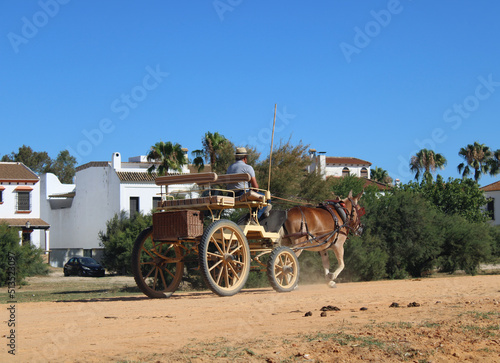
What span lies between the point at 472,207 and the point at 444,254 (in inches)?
1405

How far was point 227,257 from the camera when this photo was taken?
39.9 feet

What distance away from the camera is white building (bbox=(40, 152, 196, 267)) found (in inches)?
2103

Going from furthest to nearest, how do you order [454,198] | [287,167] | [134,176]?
[454,198] < [134,176] < [287,167]

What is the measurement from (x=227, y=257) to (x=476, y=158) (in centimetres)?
7103

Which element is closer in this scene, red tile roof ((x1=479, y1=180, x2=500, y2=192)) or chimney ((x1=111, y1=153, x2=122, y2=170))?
chimney ((x1=111, y1=153, x2=122, y2=170))

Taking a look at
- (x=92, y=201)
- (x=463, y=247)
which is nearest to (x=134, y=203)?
(x=92, y=201)

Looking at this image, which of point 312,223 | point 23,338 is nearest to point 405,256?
point 312,223

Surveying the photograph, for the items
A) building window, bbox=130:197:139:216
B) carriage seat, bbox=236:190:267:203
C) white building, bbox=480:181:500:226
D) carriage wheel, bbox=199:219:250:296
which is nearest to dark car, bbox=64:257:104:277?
building window, bbox=130:197:139:216

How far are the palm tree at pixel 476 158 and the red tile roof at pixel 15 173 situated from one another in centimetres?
5021

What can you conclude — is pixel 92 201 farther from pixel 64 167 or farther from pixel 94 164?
pixel 64 167

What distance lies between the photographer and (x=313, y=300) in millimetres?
11242

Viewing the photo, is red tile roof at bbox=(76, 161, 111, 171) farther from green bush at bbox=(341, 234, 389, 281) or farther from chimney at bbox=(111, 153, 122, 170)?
green bush at bbox=(341, 234, 389, 281)

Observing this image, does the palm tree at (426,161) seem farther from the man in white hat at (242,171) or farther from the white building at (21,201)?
the man in white hat at (242,171)

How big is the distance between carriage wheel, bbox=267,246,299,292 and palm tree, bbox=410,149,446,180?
7042 cm
